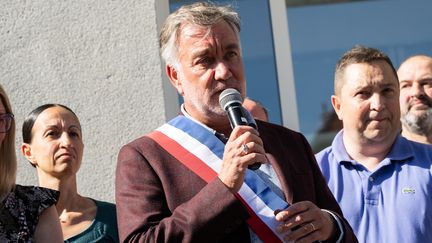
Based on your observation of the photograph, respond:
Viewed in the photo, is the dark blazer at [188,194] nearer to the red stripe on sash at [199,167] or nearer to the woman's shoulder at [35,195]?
the red stripe on sash at [199,167]

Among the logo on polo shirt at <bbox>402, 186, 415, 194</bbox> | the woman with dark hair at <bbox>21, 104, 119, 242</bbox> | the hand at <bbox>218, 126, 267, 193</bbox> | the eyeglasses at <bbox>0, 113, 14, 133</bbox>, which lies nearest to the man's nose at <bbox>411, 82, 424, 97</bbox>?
the logo on polo shirt at <bbox>402, 186, 415, 194</bbox>

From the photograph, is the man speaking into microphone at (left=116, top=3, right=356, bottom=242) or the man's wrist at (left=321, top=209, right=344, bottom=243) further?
the man's wrist at (left=321, top=209, right=344, bottom=243)

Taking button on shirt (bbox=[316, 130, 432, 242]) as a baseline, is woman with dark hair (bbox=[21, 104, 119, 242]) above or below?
above

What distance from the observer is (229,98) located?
353 centimetres

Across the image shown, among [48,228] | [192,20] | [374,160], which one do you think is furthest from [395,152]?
[48,228]

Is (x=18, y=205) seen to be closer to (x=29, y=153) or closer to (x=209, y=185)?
(x=209, y=185)

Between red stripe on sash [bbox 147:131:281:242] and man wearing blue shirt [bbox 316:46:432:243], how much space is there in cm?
140

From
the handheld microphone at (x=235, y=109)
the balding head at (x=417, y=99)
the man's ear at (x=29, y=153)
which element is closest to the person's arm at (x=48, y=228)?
the handheld microphone at (x=235, y=109)

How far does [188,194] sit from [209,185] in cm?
A: 17

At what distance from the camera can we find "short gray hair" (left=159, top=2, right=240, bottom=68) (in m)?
3.80

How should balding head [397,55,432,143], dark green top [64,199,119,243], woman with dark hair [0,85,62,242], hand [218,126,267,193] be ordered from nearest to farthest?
hand [218,126,267,193] < woman with dark hair [0,85,62,242] < dark green top [64,199,119,243] < balding head [397,55,432,143]

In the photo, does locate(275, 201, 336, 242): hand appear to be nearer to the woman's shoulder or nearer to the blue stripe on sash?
the blue stripe on sash

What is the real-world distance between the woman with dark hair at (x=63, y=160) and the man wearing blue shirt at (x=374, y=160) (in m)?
1.21

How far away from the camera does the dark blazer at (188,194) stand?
133 inches
